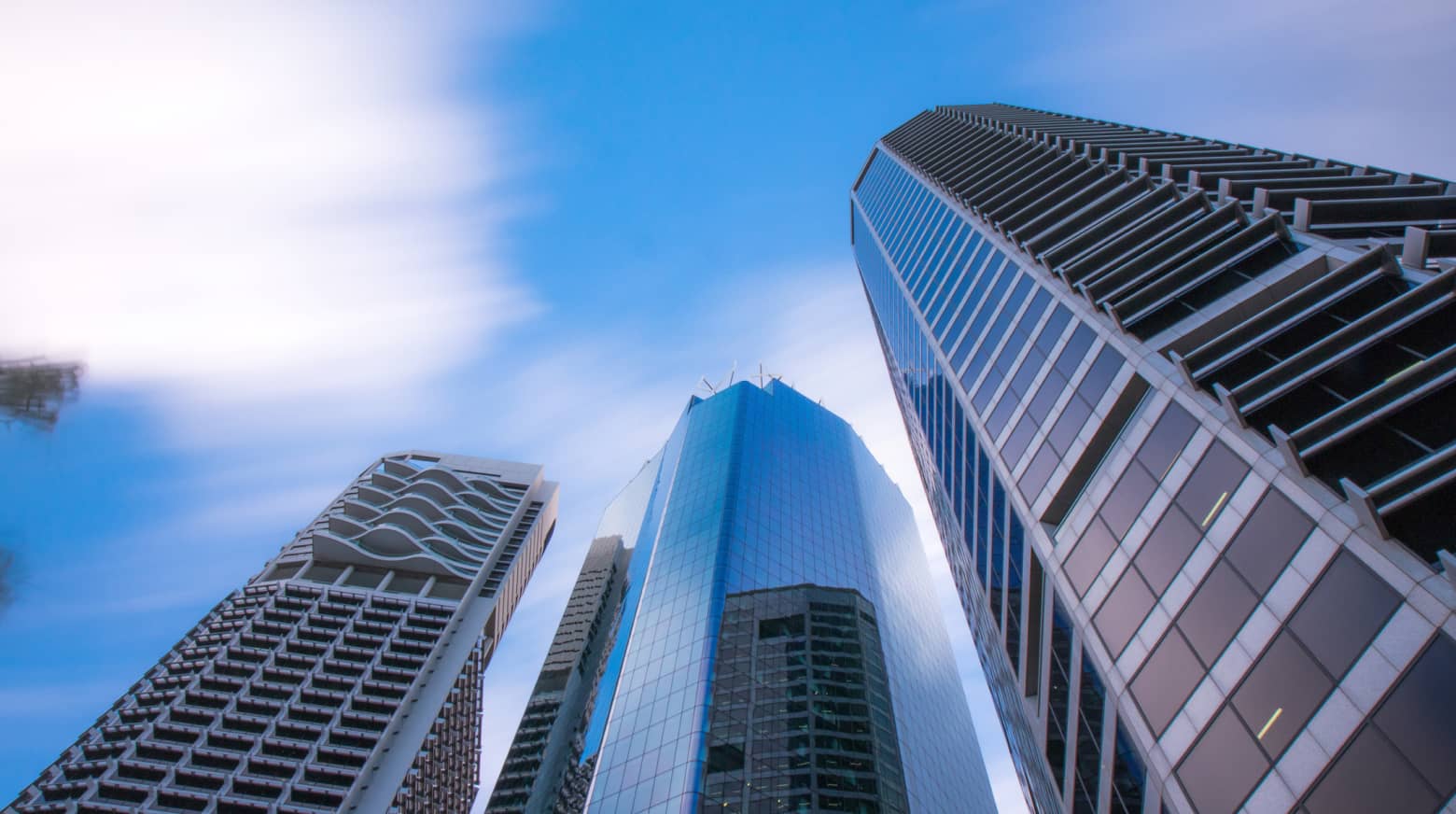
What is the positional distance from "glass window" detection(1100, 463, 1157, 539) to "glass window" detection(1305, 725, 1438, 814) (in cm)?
1014

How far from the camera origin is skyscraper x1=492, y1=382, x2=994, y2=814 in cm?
5828

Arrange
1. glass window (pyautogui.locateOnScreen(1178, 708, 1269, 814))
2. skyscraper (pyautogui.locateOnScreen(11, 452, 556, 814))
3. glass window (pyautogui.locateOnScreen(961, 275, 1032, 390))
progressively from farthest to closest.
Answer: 1. skyscraper (pyautogui.locateOnScreen(11, 452, 556, 814))
2. glass window (pyautogui.locateOnScreen(961, 275, 1032, 390))
3. glass window (pyautogui.locateOnScreen(1178, 708, 1269, 814))

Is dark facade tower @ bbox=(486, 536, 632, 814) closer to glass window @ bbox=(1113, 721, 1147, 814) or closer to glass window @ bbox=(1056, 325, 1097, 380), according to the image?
glass window @ bbox=(1113, 721, 1147, 814)

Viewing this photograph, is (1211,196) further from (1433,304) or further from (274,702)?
(274,702)

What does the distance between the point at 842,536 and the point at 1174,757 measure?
81.1 m

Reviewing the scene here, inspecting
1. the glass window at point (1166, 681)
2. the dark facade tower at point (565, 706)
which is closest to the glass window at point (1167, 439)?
the glass window at point (1166, 681)

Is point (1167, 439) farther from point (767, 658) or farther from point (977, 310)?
point (767, 658)

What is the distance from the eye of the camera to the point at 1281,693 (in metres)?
17.2

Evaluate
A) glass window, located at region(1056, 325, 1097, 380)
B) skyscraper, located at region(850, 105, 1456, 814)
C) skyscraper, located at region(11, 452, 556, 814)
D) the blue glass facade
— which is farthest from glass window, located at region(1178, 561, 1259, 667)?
skyscraper, located at region(11, 452, 556, 814)

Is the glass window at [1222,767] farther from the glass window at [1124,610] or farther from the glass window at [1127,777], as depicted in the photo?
the glass window at [1124,610]

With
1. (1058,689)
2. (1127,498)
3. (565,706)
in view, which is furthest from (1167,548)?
(565,706)

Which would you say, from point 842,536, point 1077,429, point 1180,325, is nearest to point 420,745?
point 842,536

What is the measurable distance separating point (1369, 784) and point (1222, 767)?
4.29m

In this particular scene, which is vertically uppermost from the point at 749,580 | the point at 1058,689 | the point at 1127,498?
the point at 1127,498
